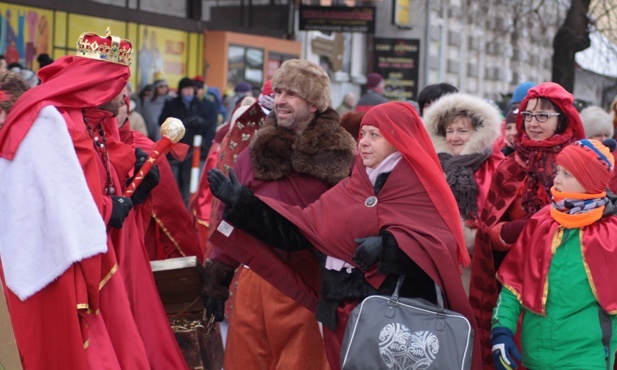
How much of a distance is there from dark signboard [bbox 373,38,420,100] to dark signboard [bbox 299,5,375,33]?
231cm

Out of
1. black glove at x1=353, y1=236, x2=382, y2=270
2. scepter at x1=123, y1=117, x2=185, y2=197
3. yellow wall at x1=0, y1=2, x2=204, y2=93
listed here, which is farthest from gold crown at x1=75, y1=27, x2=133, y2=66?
yellow wall at x1=0, y1=2, x2=204, y2=93

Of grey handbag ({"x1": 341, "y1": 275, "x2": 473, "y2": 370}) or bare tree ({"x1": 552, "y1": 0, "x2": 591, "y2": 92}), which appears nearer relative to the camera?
grey handbag ({"x1": 341, "y1": 275, "x2": 473, "y2": 370})

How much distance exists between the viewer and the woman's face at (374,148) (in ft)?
16.3

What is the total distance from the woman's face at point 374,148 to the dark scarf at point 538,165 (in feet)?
3.55

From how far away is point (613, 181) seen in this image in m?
6.48

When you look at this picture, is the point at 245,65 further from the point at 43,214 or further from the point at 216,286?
the point at 43,214

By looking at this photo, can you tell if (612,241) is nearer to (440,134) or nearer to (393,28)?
(440,134)

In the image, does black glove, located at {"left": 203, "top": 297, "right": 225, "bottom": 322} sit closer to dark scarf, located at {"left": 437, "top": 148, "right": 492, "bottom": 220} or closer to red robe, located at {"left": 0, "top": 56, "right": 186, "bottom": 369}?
red robe, located at {"left": 0, "top": 56, "right": 186, "bottom": 369}

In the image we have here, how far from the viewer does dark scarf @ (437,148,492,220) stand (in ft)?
21.2

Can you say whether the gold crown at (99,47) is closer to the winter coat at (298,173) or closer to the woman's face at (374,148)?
the winter coat at (298,173)

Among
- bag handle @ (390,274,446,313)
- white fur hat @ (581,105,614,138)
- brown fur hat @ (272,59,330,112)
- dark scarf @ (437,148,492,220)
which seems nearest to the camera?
bag handle @ (390,274,446,313)

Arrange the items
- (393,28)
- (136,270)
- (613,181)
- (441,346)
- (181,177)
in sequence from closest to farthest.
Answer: (441,346)
(136,270)
(613,181)
(181,177)
(393,28)

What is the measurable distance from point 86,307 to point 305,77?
1.75m

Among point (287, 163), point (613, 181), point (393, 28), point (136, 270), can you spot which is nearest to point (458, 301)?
point (287, 163)
